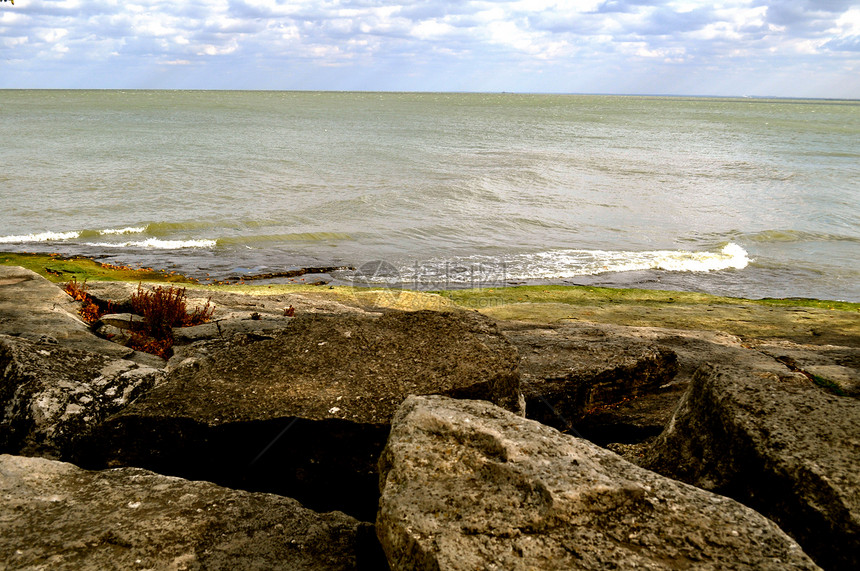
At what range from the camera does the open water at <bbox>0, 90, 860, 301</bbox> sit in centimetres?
1691

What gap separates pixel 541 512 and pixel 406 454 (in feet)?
2.37

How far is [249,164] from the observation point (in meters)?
34.5

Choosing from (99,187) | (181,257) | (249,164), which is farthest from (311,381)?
(249,164)

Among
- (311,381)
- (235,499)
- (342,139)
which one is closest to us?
(235,499)

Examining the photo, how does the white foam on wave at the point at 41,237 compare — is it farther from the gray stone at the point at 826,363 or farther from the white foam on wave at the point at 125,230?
the gray stone at the point at 826,363

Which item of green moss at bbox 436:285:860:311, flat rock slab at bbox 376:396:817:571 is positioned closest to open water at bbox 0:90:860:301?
green moss at bbox 436:285:860:311

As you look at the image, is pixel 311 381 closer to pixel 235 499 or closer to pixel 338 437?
pixel 338 437

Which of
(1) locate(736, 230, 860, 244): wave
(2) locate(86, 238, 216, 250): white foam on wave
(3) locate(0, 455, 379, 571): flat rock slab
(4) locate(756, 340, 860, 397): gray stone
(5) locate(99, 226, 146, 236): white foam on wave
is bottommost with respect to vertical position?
(1) locate(736, 230, 860, 244): wave

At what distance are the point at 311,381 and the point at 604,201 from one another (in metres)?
24.2

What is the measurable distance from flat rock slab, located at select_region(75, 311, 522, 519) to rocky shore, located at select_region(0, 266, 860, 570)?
0.5 inches

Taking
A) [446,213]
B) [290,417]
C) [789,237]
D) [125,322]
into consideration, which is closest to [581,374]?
[290,417]

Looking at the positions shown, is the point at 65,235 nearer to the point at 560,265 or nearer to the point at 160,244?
the point at 160,244

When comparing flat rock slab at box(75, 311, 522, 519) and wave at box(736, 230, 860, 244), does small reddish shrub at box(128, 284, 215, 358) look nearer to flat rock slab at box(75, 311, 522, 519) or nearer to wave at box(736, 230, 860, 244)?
flat rock slab at box(75, 311, 522, 519)

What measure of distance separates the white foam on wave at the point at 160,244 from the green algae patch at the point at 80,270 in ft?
7.35
